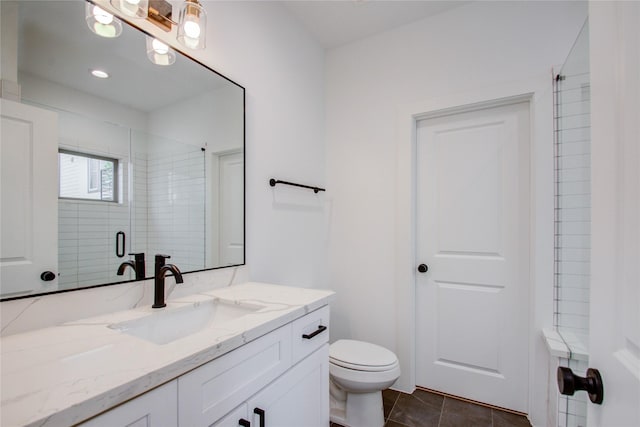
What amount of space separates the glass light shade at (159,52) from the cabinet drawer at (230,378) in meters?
1.18

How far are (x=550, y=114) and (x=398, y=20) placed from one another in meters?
1.17

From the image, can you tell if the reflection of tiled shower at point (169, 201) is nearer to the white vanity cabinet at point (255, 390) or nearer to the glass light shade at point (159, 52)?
the glass light shade at point (159, 52)

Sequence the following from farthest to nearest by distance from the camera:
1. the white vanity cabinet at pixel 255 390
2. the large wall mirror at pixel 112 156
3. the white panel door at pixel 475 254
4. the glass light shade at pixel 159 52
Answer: the white panel door at pixel 475 254, the glass light shade at pixel 159 52, the large wall mirror at pixel 112 156, the white vanity cabinet at pixel 255 390

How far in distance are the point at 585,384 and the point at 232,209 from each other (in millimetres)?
1427

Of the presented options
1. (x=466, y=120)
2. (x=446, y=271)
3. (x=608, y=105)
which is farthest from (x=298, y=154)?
(x=608, y=105)

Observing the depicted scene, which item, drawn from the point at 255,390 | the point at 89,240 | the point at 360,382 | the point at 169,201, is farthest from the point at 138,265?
the point at 360,382

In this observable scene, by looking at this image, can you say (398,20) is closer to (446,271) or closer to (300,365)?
(446,271)

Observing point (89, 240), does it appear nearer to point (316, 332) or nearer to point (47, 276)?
point (47, 276)

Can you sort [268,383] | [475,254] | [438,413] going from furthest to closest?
[475,254]
[438,413]
[268,383]

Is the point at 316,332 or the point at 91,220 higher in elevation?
the point at 91,220

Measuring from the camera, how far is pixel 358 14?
2.06m

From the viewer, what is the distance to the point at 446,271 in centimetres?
208

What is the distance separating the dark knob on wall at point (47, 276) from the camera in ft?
2.97

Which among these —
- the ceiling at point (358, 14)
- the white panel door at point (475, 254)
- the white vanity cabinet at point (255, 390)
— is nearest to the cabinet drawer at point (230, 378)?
the white vanity cabinet at point (255, 390)
